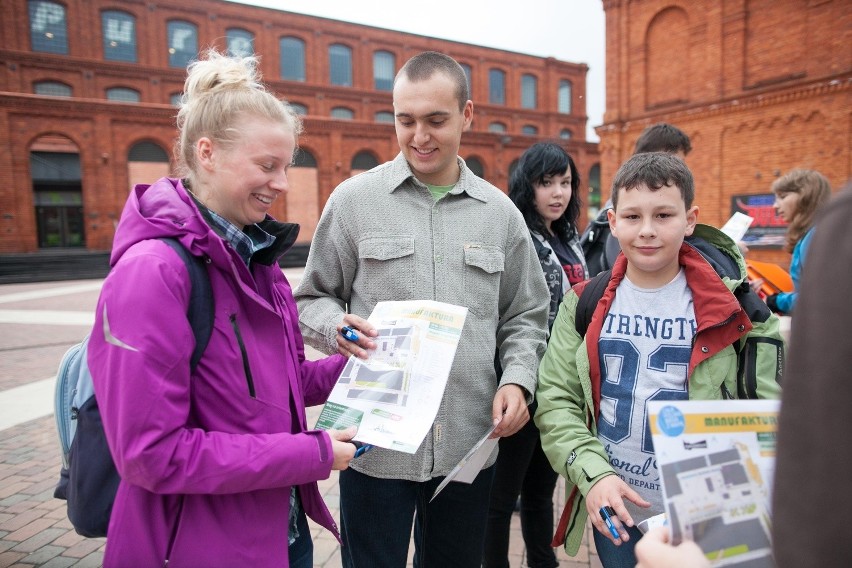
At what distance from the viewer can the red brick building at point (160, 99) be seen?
24234mm

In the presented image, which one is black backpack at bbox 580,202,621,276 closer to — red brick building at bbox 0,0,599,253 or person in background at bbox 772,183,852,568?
person in background at bbox 772,183,852,568

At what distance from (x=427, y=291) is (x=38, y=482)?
413 centimetres

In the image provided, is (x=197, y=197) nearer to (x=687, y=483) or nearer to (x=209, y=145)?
(x=209, y=145)

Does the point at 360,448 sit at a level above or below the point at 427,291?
below

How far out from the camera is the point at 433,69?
2.06m

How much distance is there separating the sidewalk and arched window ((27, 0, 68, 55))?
28.5 metres

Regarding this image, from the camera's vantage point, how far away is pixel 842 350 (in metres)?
0.58

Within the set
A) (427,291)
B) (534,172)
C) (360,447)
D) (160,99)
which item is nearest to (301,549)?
(360,447)

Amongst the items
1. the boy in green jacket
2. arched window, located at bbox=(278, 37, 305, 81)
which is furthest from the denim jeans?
arched window, located at bbox=(278, 37, 305, 81)

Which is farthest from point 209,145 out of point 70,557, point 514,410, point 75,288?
point 75,288

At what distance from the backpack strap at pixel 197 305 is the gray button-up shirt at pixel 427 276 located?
0.62 meters

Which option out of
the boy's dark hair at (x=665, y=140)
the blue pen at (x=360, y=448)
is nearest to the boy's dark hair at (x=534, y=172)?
the boy's dark hair at (x=665, y=140)

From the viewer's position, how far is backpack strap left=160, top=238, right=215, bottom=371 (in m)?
1.42

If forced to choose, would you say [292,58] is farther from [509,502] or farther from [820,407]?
[820,407]
